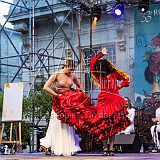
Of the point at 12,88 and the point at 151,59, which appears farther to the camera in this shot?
the point at 151,59

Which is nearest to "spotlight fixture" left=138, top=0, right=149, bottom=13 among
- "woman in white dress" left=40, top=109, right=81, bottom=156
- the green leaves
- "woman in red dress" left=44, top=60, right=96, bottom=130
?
the green leaves

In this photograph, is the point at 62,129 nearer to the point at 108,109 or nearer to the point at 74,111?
the point at 74,111

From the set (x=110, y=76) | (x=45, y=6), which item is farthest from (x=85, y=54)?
(x=110, y=76)

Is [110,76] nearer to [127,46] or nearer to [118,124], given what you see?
[118,124]

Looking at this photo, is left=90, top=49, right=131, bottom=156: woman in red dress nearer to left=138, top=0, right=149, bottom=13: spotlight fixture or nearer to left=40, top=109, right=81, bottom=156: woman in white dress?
left=40, top=109, right=81, bottom=156: woman in white dress

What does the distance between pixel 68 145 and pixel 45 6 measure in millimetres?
9261

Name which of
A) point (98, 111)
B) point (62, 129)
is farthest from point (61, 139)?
point (98, 111)

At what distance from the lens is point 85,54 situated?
14.0 metres

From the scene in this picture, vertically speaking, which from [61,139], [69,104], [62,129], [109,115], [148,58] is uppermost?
[148,58]

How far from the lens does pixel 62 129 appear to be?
777 centimetres

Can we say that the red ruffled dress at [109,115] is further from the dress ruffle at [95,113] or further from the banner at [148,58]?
the banner at [148,58]

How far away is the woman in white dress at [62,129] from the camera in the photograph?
768 cm

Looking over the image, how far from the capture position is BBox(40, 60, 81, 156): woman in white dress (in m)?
7.68

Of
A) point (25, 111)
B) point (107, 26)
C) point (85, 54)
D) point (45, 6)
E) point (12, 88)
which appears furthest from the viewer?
point (45, 6)
